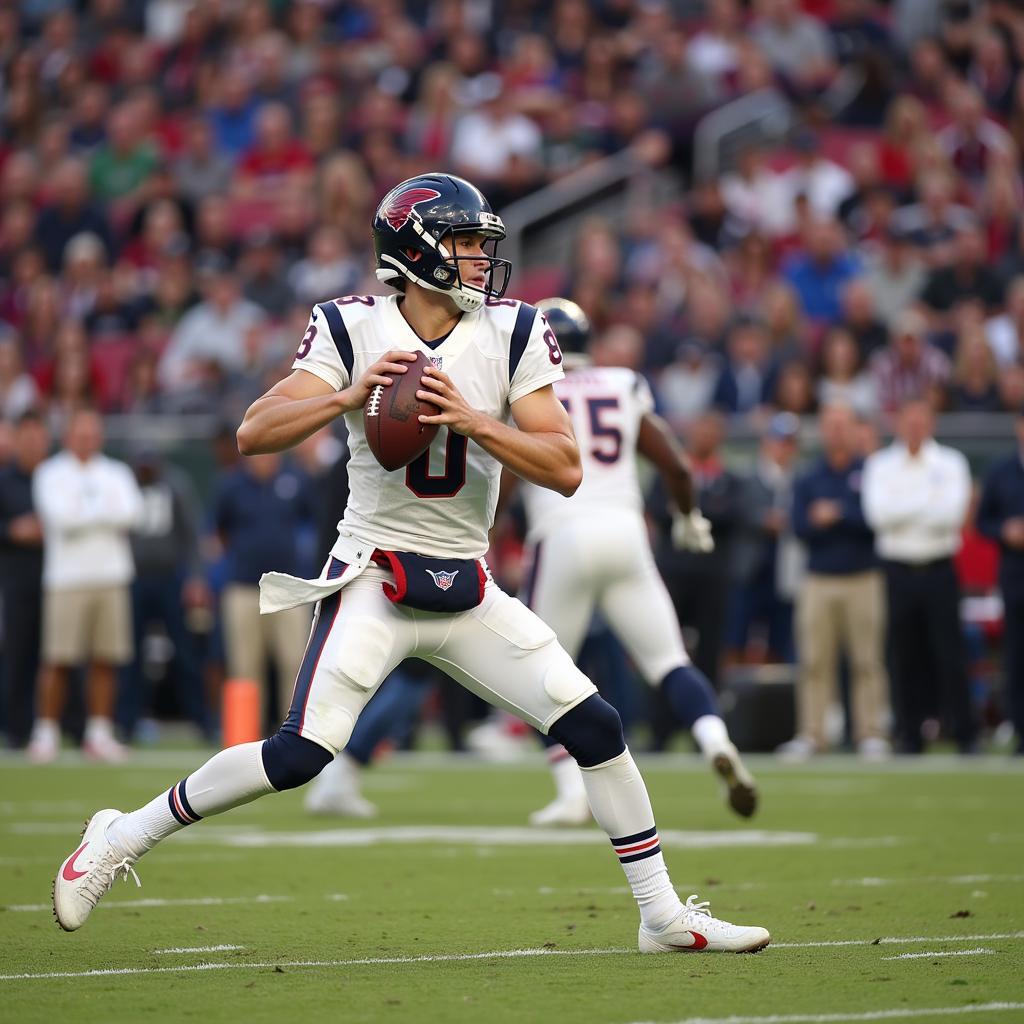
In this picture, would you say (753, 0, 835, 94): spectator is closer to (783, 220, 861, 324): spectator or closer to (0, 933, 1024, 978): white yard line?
(783, 220, 861, 324): spectator

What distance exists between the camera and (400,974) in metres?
4.95

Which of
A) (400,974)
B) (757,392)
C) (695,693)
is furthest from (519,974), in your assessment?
(757,392)

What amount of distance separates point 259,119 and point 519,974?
53.5 feet

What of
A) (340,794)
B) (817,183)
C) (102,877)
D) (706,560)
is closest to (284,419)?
(102,877)

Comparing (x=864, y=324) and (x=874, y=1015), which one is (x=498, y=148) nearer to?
(x=864, y=324)

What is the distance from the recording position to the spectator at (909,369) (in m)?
14.6

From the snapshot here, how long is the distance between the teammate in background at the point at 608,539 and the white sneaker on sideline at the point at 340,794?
0.89 m

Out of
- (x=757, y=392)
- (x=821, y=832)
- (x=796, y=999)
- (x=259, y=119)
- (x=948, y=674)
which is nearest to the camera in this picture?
(x=796, y=999)

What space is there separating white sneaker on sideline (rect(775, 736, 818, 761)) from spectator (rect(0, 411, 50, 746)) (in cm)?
496

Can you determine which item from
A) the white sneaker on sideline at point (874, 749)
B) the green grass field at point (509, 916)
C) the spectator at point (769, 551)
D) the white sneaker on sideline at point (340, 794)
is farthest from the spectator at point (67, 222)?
the white sneaker on sideline at point (340, 794)

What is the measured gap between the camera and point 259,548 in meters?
13.5

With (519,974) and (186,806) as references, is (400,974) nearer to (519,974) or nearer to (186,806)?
(519,974)

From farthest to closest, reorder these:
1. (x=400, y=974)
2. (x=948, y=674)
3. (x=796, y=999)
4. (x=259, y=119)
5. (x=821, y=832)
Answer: (x=259, y=119) < (x=948, y=674) < (x=821, y=832) < (x=400, y=974) < (x=796, y=999)

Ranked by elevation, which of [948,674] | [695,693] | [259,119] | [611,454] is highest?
[259,119]
